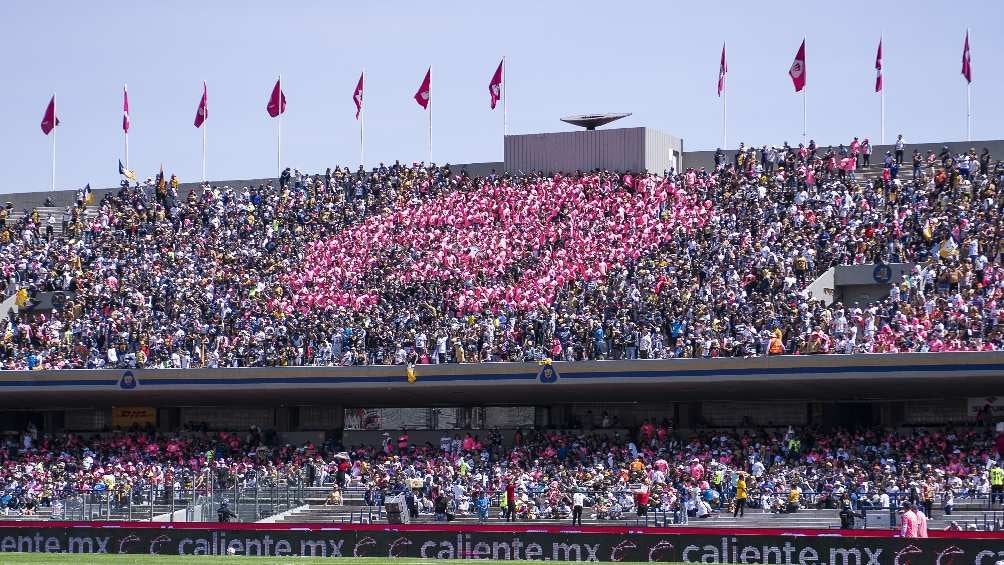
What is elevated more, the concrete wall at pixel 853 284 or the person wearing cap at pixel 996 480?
the concrete wall at pixel 853 284

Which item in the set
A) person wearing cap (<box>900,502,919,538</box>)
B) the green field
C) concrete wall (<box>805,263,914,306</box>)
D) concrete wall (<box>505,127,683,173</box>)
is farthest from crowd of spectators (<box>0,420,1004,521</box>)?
concrete wall (<box>505,127,683,173</box>)

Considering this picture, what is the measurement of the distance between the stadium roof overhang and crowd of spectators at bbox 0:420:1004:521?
54.3 inches

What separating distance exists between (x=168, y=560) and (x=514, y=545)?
720 cm

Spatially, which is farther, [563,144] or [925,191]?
[563,144]

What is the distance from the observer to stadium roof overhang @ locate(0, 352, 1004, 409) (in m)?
41.6

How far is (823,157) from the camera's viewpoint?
53.4m

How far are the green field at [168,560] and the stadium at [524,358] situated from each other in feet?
1.52

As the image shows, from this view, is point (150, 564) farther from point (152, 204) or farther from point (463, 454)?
point (152, 204)

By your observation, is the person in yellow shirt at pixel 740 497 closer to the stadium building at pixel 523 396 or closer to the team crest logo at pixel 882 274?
the stadium building at pixel 523 396

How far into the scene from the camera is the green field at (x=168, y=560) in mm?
31062

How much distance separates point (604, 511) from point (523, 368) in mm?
7510

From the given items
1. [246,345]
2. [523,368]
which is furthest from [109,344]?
[523,368]

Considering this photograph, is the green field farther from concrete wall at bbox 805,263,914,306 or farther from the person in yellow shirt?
concrete wall at bbox 805,263,914,306

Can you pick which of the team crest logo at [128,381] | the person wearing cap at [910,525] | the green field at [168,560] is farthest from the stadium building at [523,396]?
the person wearing cap at [910,525]
